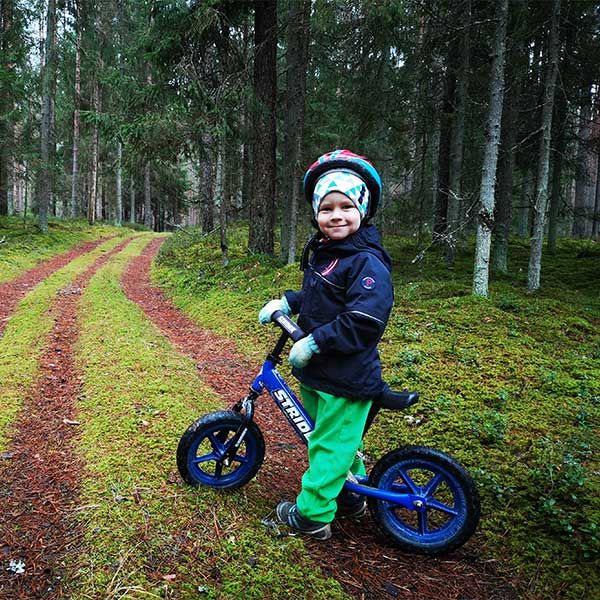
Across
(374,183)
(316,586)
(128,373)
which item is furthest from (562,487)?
(128,373)

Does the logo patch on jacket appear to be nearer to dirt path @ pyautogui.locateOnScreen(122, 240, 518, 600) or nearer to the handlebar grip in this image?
the handlebar grip

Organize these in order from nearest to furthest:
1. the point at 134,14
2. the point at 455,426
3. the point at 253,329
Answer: the point at 455,426
the point at 253,329
the point at 134,14

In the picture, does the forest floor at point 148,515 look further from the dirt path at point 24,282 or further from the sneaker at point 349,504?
the dirt path at point 24,282

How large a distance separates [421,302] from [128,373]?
5.30m

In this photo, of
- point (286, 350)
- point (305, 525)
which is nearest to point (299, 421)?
point (305, 525)

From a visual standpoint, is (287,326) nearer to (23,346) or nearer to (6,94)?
(23,346)

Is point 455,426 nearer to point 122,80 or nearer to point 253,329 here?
point 253,329

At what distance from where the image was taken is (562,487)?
320cm

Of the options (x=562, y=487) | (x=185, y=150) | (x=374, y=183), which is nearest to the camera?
(x=374, y=183)

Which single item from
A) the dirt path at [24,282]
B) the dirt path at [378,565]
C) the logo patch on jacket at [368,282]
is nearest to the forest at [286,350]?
the dirt path at [378,565]

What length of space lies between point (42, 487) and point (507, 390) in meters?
4.52

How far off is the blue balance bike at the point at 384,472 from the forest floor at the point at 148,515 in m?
0.15

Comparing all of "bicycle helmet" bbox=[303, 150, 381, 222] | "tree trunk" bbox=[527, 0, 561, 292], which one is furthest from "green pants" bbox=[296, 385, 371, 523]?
"tree trunk" bbox=[527, 0, 561, 292]

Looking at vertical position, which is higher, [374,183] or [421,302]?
[374,183]
